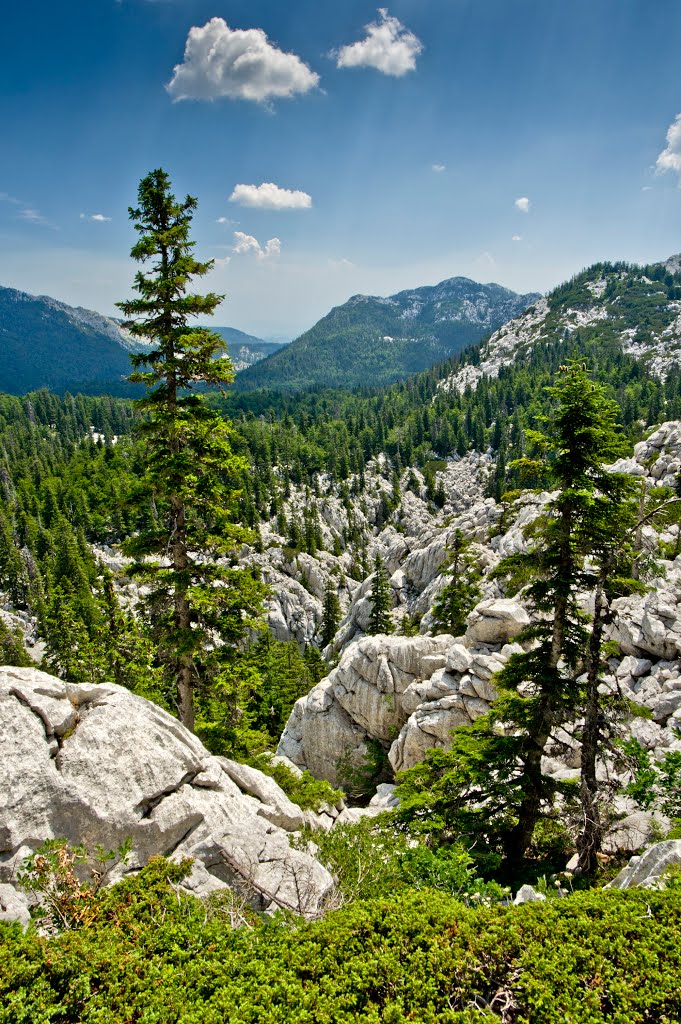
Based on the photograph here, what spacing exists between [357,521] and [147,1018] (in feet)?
477

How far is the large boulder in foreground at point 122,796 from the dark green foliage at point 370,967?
1.89 metres

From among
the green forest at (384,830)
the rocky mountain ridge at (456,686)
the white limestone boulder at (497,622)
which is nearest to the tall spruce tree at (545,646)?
the green forest at (384,830)

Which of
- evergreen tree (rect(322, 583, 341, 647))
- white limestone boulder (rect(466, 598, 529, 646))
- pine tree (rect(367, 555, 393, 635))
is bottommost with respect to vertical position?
evergreen tree (rect(322, 583, 341, 647))

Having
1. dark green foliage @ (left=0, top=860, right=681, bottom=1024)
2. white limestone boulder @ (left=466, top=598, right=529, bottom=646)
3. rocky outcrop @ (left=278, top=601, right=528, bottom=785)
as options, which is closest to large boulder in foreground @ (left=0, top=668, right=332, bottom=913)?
dark green foliage @ (left=0, top=860, right=681, bottom=1024)

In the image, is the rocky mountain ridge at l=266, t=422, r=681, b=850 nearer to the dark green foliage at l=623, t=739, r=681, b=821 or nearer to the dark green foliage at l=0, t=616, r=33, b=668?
the dark green foliage at l=623, t=739, r=681, b=821

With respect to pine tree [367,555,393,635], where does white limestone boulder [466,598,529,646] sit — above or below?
above

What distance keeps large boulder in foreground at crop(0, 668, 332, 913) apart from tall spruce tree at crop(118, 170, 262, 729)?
9.85ft

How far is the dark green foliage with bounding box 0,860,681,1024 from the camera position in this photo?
6266 millimetres

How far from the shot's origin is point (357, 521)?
15125cm

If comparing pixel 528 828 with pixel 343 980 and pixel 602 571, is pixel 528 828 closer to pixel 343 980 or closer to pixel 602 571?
pixel 602 571

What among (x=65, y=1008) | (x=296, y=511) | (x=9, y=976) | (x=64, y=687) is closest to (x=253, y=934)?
(x=65, y=1008)

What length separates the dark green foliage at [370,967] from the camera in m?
6.27

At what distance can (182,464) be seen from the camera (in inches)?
571

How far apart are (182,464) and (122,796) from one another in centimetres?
850
